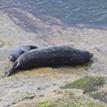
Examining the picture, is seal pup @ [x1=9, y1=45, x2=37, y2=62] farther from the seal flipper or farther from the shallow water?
the shallow water

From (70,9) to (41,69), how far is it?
7.89 metres

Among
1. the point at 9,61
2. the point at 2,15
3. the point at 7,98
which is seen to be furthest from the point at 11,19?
the point at 7,98

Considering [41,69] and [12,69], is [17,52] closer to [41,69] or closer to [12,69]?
[12,69]

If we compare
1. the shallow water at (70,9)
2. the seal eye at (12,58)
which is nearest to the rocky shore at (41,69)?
the seal eye at (12,58)

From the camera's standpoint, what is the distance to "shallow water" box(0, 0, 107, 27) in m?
15.7

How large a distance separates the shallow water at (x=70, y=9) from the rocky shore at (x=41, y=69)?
46 cm

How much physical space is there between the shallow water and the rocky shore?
0.46 m

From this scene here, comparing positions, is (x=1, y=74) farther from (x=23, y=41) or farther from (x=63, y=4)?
(x=63, y=4)

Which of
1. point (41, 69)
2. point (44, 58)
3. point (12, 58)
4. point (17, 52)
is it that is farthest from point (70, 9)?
point (41, 69)

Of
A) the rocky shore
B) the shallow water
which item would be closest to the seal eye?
the rocky shore

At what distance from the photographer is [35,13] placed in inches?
661

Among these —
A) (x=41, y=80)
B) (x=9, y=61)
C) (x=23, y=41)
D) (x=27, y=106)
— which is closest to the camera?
(x=27, y=106)

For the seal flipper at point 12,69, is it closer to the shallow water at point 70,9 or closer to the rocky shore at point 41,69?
the rocky shore at point 41,69

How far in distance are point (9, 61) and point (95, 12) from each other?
719cm
